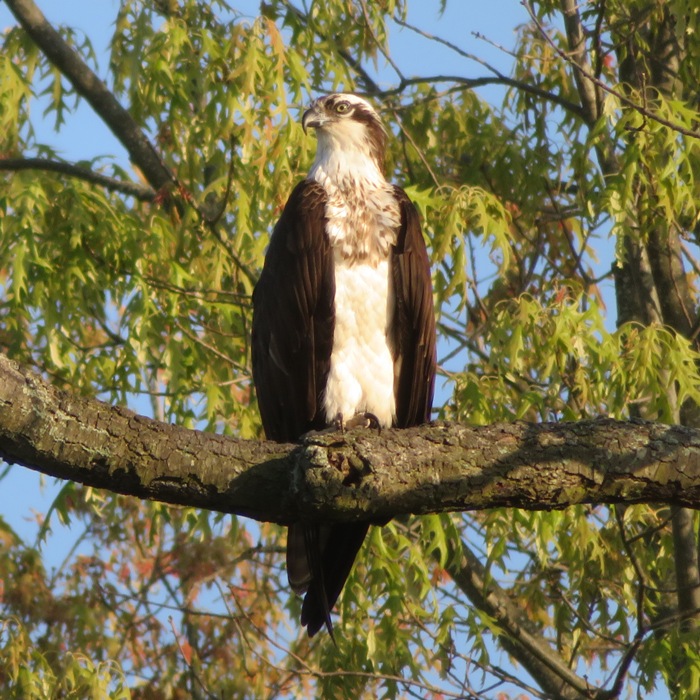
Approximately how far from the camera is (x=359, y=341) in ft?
15.7

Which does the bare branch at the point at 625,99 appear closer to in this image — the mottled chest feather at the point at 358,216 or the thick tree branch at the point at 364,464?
the mottled chest feather at the point at 358,216

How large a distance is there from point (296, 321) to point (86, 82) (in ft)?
11.3

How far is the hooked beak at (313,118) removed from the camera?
5.39 metres

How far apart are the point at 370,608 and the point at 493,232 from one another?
5.91 ft

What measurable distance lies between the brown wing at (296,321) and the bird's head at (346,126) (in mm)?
436

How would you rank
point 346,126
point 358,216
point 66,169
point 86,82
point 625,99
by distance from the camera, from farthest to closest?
point 86,82, point 66,169, point 346,126, point 358,216, point 625,99

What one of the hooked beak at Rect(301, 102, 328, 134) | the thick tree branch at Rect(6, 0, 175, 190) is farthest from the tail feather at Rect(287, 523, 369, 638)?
the thick tree branch at Rect(6, 0, 175, 190)

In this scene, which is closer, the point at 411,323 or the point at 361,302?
the point at 361,302

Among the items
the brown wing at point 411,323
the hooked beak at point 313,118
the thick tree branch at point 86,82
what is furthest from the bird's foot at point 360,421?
the thick tree branch at point 86,82

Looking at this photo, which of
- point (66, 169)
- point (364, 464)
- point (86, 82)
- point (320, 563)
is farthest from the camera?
point (86, 82)

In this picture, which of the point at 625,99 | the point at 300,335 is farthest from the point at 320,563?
the point at 625,99

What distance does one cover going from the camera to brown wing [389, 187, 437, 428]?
4.82 metres

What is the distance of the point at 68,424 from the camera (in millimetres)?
3182

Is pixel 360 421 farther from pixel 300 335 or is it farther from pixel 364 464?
pixel 364 464
